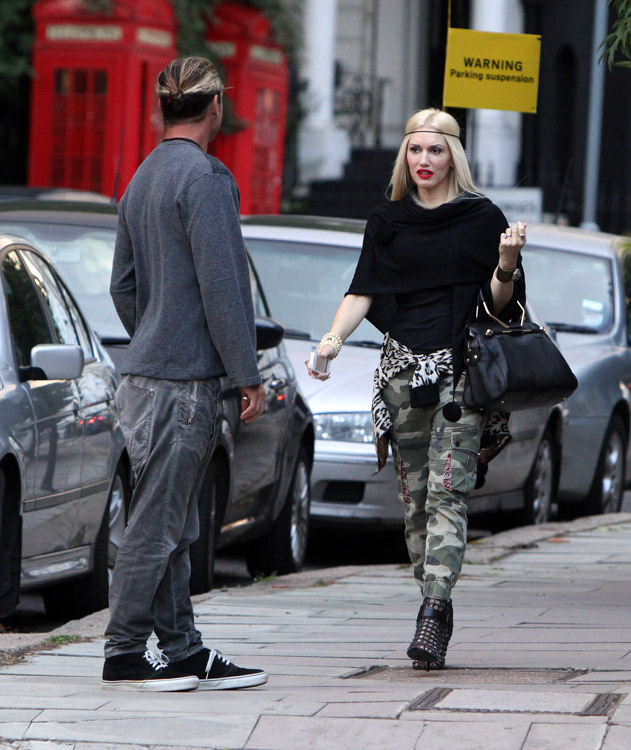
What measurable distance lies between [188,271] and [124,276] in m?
0.27

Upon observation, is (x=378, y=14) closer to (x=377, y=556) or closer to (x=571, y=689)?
(x=377, y=556)

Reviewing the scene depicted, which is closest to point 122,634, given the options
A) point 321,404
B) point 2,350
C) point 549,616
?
point 2,350

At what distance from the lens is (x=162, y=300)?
4840 mm

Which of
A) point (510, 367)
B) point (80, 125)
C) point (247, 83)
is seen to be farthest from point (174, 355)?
point (247, 83)

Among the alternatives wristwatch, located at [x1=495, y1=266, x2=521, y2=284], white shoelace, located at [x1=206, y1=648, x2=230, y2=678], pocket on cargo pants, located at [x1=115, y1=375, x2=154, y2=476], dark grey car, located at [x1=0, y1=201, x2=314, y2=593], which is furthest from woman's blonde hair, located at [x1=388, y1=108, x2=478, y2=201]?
dark grey car, located at [x1=0, y1=201, x2=314, y2=593]

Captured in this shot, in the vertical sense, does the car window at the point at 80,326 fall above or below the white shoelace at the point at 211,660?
above

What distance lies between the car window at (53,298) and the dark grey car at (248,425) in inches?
32.7

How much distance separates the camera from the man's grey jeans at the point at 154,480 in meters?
4.85

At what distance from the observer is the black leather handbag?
17.4ft

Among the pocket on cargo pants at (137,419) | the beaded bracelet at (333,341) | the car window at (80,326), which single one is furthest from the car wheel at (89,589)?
the pocket on cargo pants at (137,419)

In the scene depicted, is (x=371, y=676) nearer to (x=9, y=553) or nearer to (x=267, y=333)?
(x=9, y=553)

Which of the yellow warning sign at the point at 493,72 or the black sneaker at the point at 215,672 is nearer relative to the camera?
the black sneaker at the point at 215,672

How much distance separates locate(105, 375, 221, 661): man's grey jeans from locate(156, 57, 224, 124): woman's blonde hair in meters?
0.80

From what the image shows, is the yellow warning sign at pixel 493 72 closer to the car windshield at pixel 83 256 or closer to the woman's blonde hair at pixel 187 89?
the car windshield at pixel 83 256
